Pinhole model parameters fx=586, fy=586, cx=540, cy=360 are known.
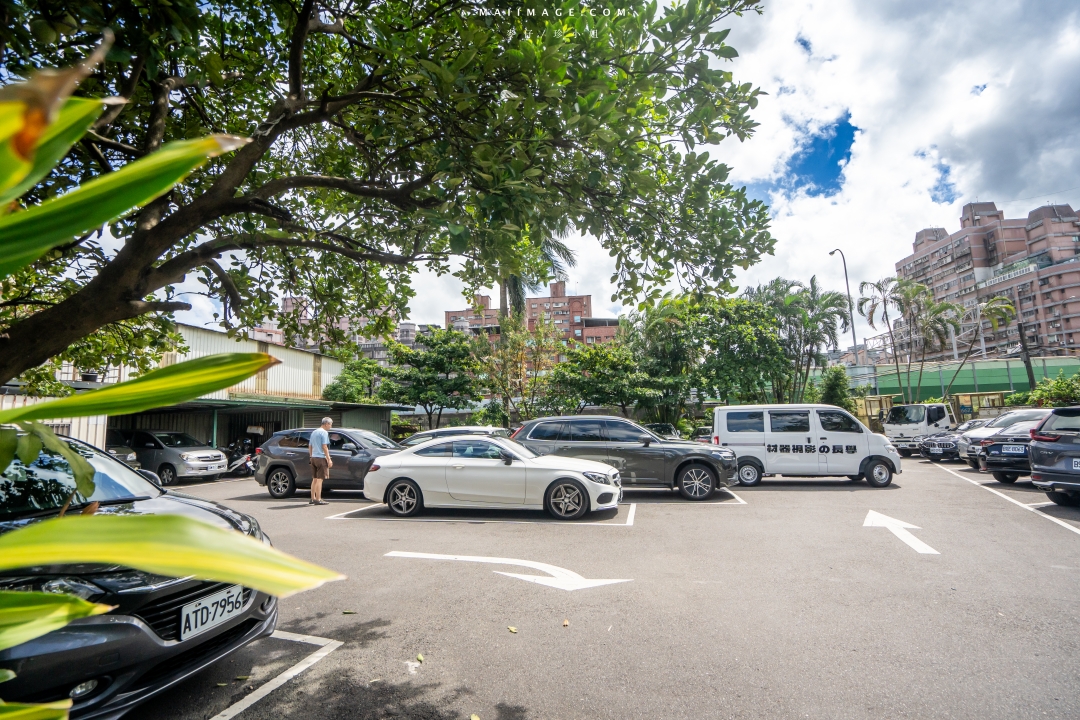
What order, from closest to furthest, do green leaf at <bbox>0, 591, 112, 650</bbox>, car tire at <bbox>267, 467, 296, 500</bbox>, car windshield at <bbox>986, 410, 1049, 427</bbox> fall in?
Result: green leaf at <bbox>0, 591, 112, 650</bbox>
car tire at <bbox>267, 467, 296, 500</bbox>
car windshield at <bbox>986, 410, 1049, 427</bbox>

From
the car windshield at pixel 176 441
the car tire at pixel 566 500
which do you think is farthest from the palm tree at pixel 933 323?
the car windshield at pixel 176 441

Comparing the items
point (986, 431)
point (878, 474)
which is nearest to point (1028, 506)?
point (878, 474)

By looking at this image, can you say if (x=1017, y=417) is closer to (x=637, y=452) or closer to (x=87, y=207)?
(x=637, y=452)

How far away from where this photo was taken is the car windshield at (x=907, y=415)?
64.7ft

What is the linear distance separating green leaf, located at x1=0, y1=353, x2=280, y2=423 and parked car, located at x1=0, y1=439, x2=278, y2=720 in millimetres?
1900

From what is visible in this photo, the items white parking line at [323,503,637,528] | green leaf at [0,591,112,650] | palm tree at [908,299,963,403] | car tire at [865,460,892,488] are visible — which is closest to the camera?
green leaf at [0,591,112,650]

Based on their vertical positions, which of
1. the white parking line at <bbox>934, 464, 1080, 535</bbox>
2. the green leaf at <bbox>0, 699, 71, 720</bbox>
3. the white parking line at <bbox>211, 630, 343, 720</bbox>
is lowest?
the white parking line at <bbox>934, 464, 1080, 535</bbox>

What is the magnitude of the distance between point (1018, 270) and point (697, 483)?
97.7 m

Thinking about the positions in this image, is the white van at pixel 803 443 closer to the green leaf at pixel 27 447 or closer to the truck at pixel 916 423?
the truck at pixel 916 423

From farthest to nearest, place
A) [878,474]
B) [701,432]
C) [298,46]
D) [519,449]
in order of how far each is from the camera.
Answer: [701,432] → [878,474] → [519,449] → [298,46]

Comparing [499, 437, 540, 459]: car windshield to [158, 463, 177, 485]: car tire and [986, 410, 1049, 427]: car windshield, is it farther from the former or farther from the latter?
[986, 410, 1049, 427]: car windshield

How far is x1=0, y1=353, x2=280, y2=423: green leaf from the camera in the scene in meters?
0.60

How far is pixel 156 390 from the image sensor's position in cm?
62

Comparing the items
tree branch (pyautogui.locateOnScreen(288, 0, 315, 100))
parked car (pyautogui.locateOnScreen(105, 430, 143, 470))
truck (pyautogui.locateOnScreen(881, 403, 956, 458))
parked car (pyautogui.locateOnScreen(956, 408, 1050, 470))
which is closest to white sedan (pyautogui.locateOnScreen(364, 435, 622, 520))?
tree branch (pyautogui.locateOnScreen(288, 0, 315, 100))
